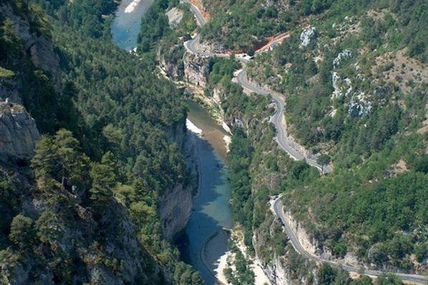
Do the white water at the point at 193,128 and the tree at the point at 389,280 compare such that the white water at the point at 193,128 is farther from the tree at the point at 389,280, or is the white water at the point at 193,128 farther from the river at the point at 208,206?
the tree at the point at 389,280

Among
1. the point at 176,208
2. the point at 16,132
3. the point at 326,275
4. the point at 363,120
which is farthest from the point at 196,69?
the point at 16,132

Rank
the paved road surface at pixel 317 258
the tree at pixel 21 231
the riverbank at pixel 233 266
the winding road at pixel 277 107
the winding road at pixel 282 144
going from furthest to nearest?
the winding road at pixel 277 107 → the riverbank at pixel 233 266 → the winding road at pixel 282 144 → the paved road surface at pixel 317 258 → the tree at pixel 21 231

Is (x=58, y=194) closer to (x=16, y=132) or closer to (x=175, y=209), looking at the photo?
(x=16, y=132)

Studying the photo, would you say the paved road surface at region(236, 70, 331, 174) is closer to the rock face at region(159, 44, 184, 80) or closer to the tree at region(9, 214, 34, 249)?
the rock face at region(159, 44, 184, 80)

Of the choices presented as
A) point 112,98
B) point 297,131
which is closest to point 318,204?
point 297,131

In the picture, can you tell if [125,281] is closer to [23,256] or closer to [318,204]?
[23,256]

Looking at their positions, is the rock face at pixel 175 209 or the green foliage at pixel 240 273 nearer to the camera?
the green foliage at pixel 240 273

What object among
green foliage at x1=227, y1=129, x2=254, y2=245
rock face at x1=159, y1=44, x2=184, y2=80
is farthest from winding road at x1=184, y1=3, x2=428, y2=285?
green foliage at x1=227, y1=129, x2=254, y2=245

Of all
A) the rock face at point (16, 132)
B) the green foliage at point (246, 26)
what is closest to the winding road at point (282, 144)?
the green foliage at point (246, 26)
